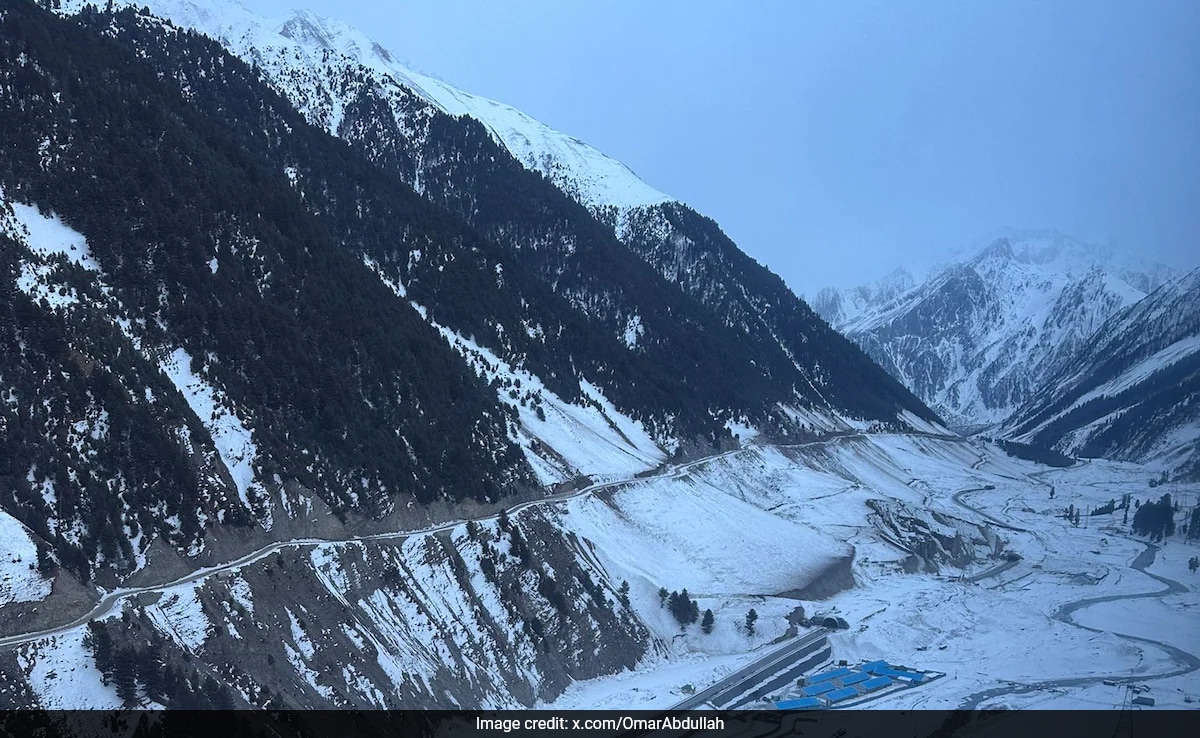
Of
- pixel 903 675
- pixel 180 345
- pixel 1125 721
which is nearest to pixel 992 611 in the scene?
pixel 903 675

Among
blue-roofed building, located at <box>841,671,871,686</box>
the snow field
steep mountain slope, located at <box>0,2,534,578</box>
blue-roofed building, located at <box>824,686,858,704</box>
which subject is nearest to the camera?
the snow field

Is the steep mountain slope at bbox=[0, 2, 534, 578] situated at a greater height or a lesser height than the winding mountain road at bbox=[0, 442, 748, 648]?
greater

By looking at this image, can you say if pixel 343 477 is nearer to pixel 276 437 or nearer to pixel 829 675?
pixel 276 437

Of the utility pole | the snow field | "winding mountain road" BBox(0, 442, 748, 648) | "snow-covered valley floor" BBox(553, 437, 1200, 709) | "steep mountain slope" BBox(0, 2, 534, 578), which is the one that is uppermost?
"steep mountain slope" BBox(0, 2, 534, 578)

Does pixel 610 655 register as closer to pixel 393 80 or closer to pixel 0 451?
pixel 0 451

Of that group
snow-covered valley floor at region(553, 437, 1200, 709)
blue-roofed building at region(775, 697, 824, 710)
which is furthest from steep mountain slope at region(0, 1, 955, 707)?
blue-roofed building at region(775, 697, 824, 710)

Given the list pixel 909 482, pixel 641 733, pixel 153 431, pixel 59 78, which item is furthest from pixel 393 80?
pixel 641 733

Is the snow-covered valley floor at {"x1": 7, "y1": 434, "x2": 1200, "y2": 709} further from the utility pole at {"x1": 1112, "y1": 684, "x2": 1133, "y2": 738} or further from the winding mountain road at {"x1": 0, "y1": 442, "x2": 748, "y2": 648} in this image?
the utility pole at {"x1": 1112, "y1": 684, "x2": 1133, "y2": 738}
